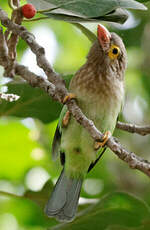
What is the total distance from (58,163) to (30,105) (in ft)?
3.86

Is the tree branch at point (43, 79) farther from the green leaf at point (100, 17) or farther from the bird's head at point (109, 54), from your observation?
the bird's head at point (109, 54)

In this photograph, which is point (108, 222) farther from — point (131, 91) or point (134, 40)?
point (131, 91)

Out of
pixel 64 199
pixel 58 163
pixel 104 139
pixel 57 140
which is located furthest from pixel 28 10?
pixel 58 163

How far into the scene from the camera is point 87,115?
8.68ft

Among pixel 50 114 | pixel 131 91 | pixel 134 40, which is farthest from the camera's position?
pixel 131 91

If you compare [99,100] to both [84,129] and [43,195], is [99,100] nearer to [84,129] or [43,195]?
[84,129]

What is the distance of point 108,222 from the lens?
8.71 ft

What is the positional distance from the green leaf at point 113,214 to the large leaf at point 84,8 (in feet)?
3.20

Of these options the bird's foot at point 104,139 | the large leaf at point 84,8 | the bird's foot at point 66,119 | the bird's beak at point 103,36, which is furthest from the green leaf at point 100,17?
the bird's foot at point 66,119

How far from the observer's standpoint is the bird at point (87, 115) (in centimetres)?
268

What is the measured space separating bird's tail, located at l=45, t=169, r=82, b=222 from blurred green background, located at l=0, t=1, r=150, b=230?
0.07m

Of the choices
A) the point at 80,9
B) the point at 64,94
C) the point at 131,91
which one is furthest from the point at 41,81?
the point at 131,91

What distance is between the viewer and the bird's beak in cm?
262

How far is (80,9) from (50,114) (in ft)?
2.78
